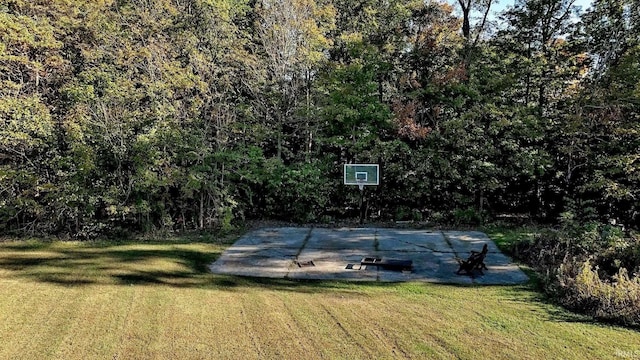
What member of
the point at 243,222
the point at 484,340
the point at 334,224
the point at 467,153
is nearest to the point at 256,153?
the point at 243,222

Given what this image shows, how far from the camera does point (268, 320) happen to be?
12.6 feet

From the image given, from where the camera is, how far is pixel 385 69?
927cm

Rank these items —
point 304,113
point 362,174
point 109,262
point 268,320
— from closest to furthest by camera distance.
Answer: point 268,320, point 109,262, point 362,174, point 304,113

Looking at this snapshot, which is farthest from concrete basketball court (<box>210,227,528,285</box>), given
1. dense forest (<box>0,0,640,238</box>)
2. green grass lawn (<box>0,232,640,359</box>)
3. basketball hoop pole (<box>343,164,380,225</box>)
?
dense forest (<box>0,0,640,238</box>)

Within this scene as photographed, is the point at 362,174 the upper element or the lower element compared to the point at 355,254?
upper

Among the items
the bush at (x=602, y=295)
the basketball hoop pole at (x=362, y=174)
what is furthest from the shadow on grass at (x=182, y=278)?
the basketball hoop pole at (x=362, y=174)

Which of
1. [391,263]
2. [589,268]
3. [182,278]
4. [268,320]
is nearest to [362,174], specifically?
[391,263]

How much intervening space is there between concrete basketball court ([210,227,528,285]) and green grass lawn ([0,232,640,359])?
14.7 inches

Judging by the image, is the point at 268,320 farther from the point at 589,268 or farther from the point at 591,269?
the point at 591,269

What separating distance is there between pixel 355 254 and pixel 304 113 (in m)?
3.63

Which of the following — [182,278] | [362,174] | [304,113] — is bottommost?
[182,278]

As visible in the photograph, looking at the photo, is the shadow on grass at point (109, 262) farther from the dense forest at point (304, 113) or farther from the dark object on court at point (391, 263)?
the dark object on court at point (391, 263)

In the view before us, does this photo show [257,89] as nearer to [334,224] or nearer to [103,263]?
[334,224]

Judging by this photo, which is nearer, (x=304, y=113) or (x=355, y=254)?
(x=355, y=254)
